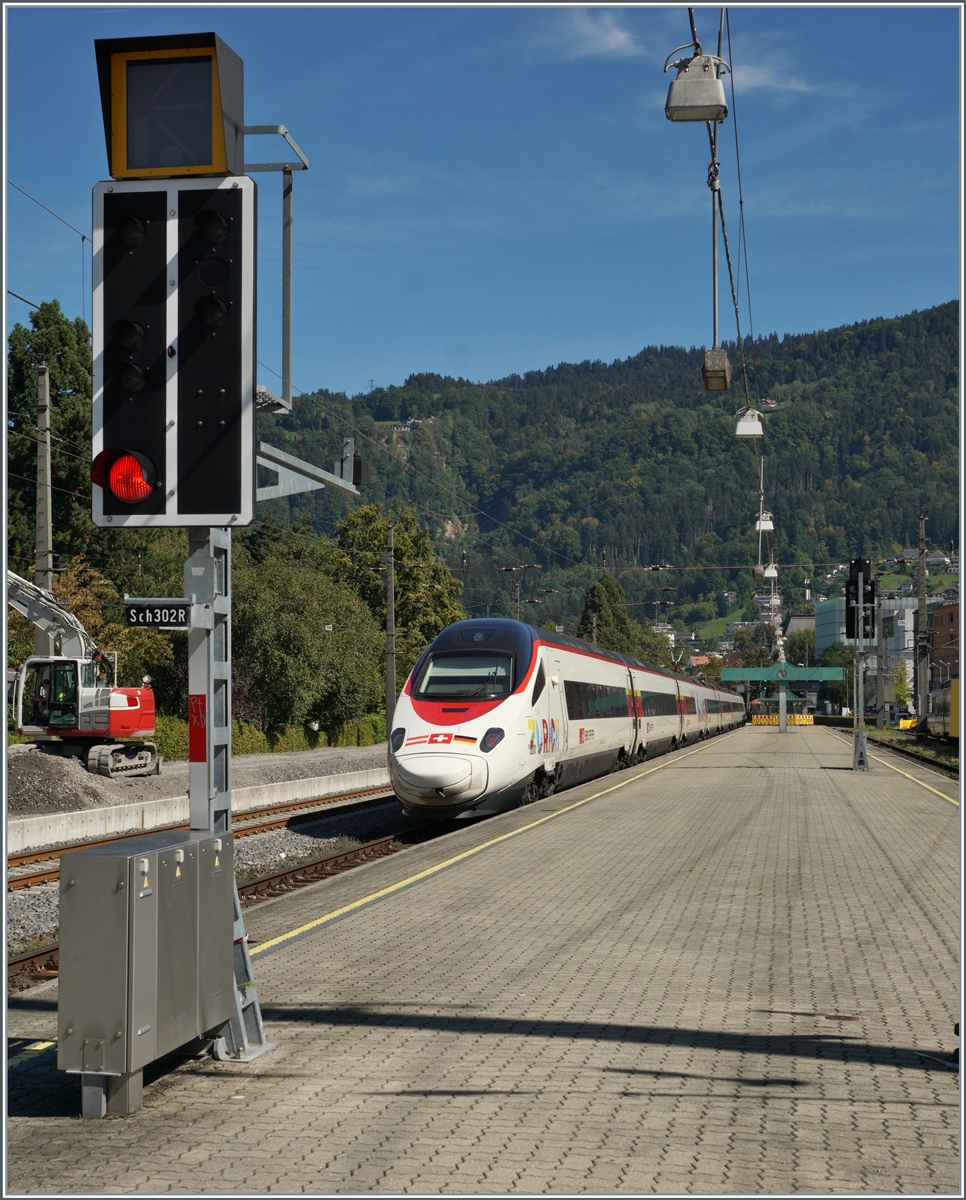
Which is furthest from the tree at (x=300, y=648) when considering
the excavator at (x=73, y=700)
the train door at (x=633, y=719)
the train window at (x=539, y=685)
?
the train window at (x=539, y=685)

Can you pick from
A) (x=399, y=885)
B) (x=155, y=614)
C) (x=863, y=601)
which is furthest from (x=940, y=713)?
(x=155, y=614)

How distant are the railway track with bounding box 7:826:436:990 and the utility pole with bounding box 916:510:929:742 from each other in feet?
129

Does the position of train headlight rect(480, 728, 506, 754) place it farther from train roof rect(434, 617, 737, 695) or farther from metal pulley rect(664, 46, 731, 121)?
metal pulley rect(664, 46, 731, 121)

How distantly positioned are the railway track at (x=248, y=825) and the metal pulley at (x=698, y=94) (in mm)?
8145

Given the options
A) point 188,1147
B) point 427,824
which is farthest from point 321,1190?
point 427,824

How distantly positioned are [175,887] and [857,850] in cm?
1090

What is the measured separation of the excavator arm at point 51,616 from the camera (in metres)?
27.5

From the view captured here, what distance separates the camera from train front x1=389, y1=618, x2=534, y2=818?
59.2 feet

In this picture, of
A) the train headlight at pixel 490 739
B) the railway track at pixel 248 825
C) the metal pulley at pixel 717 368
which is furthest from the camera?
the train headlight at pixel 490 739

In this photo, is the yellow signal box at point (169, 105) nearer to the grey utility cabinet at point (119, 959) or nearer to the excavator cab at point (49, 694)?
the grey utility cabinet at point (119, 959)

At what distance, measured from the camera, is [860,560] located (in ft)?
92.3

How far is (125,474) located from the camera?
252 inches

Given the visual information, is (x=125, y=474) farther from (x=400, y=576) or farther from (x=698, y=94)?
(x=400, y=576)

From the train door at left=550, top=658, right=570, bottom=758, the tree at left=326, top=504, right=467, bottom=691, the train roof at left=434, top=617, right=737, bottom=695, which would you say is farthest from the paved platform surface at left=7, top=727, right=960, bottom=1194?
the tree at left=326, top=504, right=467, bottom=691
